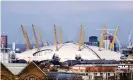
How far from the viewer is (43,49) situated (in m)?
178

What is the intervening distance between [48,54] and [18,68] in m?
103

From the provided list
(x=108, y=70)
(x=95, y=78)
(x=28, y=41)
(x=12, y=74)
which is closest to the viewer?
(x=12, y=74)

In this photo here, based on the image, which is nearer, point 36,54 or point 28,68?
point 28,68

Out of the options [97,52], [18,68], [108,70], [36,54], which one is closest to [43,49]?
[36,54]

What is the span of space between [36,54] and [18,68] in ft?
349

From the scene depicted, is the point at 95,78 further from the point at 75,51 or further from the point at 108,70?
the point at 75,51

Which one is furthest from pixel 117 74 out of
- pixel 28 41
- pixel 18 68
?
pixel 28 41

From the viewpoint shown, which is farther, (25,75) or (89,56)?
(89,56)

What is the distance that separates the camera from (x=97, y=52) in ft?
568

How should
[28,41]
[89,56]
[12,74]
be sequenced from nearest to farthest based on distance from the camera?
[12,74]
[89,56]
[28,41]

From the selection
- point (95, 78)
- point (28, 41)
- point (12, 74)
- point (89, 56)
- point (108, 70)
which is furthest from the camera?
point (28, 41)

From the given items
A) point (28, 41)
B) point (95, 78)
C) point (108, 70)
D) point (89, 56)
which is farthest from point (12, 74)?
point (28, 41)

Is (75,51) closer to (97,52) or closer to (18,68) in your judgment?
(97,52)

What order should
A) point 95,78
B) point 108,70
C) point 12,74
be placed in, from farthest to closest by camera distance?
point 108,70 < point 95,78 < point 12,74
